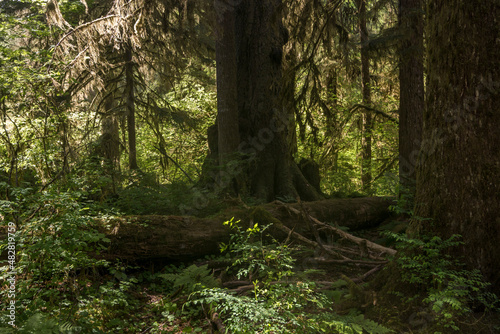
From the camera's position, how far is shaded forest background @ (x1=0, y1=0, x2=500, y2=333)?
348cm

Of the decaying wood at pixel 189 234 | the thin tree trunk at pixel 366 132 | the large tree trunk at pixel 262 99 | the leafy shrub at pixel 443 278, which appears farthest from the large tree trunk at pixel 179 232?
the thin tree trunk at pixel 366 132

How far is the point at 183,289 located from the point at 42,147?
345 centimetres

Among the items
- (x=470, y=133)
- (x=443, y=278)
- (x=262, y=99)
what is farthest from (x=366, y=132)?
(x=443, y=278)

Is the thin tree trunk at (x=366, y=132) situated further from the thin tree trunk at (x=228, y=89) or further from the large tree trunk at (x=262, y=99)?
the thin tree trunk at (x=228, y=89)

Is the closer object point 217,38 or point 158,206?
point 158,206

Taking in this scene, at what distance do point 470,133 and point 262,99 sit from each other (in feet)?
19.1

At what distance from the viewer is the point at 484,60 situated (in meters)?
3.50

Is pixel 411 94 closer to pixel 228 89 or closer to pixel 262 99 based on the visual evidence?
pixel 262 99

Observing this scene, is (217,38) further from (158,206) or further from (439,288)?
(439,288)

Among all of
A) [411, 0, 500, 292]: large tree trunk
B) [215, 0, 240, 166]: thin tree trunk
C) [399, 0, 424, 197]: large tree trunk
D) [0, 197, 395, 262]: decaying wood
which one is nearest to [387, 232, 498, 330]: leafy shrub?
[411, 0, 500, 292]: large tree trunk

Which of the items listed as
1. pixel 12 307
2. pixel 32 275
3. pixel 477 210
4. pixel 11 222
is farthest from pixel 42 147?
pixel 477 210

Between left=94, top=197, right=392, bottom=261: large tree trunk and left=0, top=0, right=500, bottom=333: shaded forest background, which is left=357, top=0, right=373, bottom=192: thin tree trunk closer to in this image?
left=0, top=0, right=500, bottom=333: shaded forest background

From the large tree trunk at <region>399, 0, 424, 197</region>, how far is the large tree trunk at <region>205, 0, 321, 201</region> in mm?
2361

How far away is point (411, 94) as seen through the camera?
7.91m
